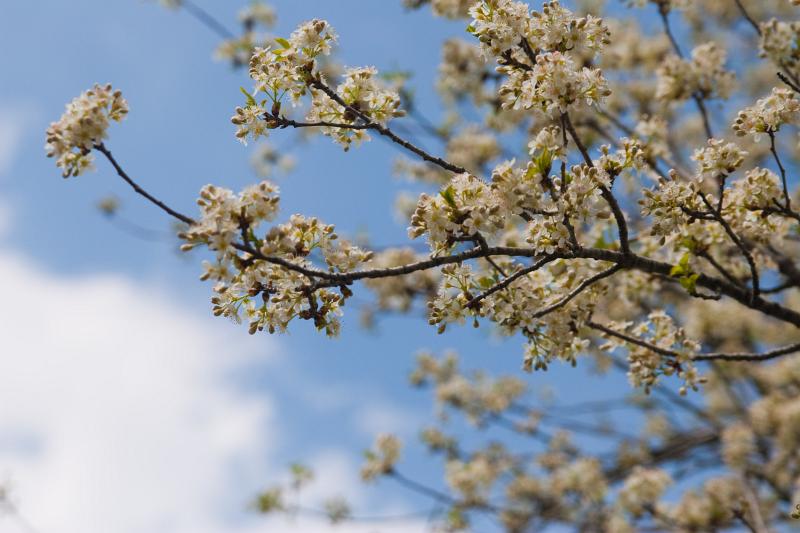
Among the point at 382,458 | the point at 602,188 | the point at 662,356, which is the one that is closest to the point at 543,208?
the point at 602,188

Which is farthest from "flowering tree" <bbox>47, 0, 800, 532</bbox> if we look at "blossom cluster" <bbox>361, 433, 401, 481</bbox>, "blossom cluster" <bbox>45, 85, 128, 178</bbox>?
"blossom cluster" <bbox>361, 433, 401, 481</bbox>

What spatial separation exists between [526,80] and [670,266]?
1218mm

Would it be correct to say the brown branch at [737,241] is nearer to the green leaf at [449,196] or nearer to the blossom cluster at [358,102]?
the green leaf at [449,196]

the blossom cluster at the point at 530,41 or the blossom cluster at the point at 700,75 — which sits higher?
the blossom cluster at the point at 700,75

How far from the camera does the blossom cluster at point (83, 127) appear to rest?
282 centimetres

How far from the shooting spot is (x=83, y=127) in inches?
111

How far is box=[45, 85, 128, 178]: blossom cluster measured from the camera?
2.82 m

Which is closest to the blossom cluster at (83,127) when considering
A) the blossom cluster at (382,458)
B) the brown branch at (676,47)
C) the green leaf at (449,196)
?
the green leaf at (449,196)

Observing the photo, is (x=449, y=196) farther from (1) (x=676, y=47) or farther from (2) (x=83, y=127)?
(1) (x=676, y=47)

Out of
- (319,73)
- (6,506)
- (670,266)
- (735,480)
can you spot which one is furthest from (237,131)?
(6,506)

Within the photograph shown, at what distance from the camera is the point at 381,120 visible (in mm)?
3529

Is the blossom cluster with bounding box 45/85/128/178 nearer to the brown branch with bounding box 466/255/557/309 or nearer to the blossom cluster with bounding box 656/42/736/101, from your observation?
the brown branch with bounding box 466/255/557/309

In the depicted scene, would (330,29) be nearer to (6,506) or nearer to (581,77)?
(581,77)

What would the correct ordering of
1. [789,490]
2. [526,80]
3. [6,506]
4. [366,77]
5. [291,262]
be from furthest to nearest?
1. [6,506]
2. [789,490]
3. [366,77]
4. [526,80]
5. [291,262]
